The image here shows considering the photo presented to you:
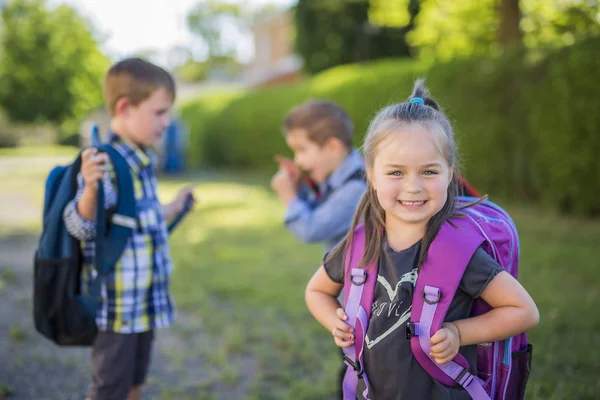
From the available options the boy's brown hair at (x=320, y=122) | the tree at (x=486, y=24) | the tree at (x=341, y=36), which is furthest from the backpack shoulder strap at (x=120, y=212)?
the tree at (x=341, y=36)

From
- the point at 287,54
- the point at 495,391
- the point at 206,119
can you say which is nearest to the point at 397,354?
the point at 495,391

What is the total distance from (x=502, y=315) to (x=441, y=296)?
7.0 inches

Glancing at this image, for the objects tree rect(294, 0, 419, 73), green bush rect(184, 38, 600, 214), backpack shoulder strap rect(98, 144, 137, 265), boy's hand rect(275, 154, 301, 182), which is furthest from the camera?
tree rect(294, 0, 419, 73)

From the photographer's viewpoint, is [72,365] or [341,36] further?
[341,36]

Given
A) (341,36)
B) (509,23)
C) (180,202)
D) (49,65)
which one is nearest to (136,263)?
(180,202)

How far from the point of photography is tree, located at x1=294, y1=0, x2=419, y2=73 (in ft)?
72.2

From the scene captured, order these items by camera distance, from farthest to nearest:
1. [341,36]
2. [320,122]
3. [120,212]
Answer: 1. [341,36]
2. [320,122]
3. [120,212]

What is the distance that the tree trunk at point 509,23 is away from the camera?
12.3 metres

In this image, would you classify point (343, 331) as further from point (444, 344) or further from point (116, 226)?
point (116, 226)

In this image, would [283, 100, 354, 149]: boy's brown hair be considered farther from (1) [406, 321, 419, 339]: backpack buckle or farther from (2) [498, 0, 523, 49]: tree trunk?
(2) [498, 0, 523, 49]: tree trunk

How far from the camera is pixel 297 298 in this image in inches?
201

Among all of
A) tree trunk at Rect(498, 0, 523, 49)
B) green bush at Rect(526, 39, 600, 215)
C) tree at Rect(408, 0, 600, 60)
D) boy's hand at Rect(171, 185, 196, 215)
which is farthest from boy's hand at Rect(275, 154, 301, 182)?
tree trunk at Rect(498, 0, 523, 49)

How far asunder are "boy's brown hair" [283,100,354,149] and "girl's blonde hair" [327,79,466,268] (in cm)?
100

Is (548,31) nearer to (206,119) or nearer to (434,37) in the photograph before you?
(434,37)
